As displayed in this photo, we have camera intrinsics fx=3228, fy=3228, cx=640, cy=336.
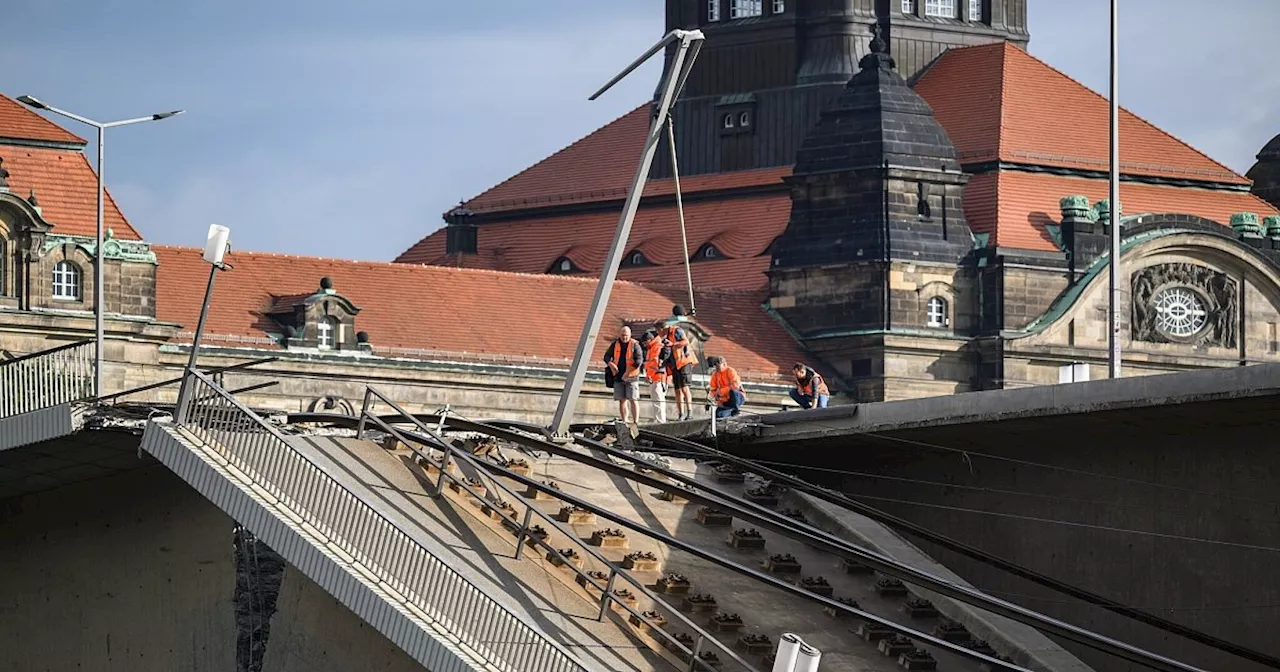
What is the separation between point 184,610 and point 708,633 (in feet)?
19.7

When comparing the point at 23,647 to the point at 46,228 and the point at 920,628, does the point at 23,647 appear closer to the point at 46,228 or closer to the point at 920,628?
the point at 920,628

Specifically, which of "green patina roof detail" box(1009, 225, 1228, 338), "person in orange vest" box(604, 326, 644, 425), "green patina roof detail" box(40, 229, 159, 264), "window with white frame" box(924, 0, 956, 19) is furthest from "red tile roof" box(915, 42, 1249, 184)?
"person in orange vest" box(604, 326, 644, 425)

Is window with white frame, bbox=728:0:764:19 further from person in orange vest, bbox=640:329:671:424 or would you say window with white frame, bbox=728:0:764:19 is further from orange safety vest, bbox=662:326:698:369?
orange safety vest, bbox=662:326:698:369

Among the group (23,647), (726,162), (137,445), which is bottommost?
(23,647)

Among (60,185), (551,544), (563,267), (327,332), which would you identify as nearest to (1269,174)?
(563,267)

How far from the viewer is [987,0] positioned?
8312cm

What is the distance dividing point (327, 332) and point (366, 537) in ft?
135

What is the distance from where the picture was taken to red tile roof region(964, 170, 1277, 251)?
74.2 meters

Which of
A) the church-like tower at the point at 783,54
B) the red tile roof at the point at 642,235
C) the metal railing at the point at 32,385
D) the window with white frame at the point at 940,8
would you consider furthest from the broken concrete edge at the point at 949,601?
the window with white frame at the point at 940,8

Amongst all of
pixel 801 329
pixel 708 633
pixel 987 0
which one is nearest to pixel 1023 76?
pixel 987 0

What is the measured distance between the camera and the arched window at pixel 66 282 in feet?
207

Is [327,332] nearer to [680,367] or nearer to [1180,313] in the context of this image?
[1180,313]

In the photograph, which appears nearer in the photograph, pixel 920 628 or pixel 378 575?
pixel 378 575

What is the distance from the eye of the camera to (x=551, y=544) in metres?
28.4
